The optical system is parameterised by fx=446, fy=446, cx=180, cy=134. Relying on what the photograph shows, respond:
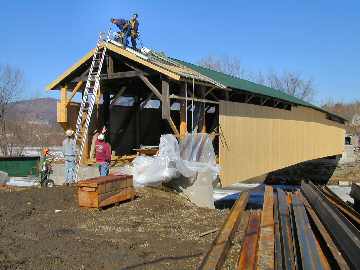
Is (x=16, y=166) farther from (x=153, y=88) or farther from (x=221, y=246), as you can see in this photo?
(x=221, y=246)

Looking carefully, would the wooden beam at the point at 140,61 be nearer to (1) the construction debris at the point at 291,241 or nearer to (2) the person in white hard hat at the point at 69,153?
(2) the person in white hard hat at the point at 69,153

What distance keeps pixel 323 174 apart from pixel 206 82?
96.9ft

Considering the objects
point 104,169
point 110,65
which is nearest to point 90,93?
point 110,65

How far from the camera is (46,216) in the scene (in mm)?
8734

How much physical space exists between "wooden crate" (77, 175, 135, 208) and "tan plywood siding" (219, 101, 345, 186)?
5220mm

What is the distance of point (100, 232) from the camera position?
7.52 meters

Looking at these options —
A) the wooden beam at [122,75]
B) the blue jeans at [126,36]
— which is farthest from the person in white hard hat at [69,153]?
the blue jeans at [126,36]

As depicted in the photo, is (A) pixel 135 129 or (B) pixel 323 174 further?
(B) pixel 323 174

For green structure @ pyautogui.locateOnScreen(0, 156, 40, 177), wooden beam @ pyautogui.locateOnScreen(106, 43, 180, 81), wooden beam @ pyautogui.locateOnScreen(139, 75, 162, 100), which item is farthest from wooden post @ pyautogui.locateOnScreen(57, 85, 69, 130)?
green structure @ pyautogui.locateOnScreen(0, 156, 40, 177)

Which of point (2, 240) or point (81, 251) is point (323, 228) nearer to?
point (81, 251)

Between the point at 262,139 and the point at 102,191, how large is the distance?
10.5 m

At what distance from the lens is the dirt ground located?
5.77m

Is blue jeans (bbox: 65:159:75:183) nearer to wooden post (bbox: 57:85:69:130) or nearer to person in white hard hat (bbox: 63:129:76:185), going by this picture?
person in white hard hat (bbox: 63:129:76:185)

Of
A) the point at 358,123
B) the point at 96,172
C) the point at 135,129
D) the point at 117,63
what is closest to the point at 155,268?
the point at 96,172
